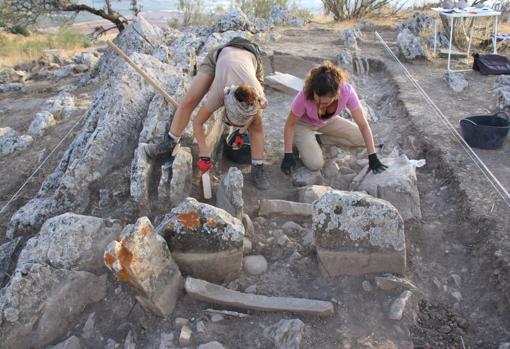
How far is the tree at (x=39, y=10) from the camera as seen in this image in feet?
40.6

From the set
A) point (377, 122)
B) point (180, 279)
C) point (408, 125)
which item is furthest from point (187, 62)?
point (180, 279)

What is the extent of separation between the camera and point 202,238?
2.70 meters

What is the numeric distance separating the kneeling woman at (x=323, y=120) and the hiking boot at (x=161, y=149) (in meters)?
1.02

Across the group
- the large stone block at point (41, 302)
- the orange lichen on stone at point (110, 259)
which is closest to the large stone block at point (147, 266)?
the orange lichen on stone at point (110, 259)

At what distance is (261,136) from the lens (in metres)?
3.70

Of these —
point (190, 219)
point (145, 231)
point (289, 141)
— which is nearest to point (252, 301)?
point (190, 219)

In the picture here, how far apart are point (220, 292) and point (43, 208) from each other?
82.1 inches

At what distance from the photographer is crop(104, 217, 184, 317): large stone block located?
2.38 m

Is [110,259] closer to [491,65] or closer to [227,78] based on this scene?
[227,78]

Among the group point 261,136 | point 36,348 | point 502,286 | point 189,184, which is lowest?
point 36,348

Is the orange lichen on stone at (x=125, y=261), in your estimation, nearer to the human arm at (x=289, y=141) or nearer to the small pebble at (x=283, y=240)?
the small pebble at (x=283, y=240)

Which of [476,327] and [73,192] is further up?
[73,192]

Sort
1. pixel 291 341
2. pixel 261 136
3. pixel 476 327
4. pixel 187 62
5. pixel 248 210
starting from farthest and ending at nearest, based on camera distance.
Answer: pixel 187 62, pixel 261 136, pixel 248 210, pixel 476 327, pixel 291 341

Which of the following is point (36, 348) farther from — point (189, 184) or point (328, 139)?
point (328, 139)
